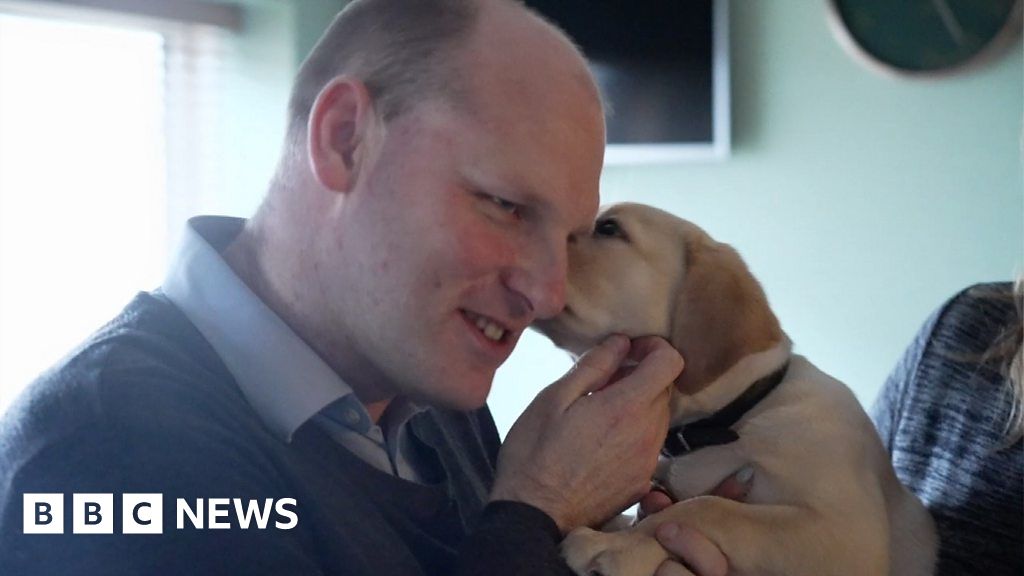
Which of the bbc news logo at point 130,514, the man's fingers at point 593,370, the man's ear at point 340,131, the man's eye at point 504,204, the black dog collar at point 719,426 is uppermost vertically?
the man's ear at point 340,131

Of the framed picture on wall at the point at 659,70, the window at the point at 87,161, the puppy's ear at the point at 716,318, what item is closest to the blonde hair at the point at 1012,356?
the puppy's ear at the point at 716,318

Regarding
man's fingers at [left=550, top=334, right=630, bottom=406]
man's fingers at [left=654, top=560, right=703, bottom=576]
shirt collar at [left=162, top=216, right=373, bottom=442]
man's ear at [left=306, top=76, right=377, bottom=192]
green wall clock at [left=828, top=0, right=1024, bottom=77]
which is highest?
green wall clock at [left=828, top=0, right=1024, bottom=77]

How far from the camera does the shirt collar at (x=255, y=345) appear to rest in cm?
Answer: 86

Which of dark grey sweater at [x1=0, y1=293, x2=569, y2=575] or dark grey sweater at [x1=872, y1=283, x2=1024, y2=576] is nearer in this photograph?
dark grey sweater at [x1=0, y1=293, x2=569, y2=575]

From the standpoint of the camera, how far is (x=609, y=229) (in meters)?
1.31

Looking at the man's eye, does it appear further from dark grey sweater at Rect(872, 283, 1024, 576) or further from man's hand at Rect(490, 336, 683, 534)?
dark grey sweater at Rect(872, 283, 1024, 576)

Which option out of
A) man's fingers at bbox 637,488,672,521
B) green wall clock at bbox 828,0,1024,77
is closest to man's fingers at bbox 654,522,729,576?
man's fingers at bbox 637,488,672,521

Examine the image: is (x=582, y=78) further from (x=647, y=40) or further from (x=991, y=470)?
(x=647, y=40)

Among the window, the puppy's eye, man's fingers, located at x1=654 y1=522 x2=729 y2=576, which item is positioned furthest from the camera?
the window

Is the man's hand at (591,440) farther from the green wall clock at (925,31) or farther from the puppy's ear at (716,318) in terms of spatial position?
the green wall clock at (925,31)

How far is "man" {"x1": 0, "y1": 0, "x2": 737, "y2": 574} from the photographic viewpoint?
0.80 metres

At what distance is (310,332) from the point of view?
936mm

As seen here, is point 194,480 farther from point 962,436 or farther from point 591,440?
point 962,436

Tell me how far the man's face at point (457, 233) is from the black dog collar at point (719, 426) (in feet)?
1.05
